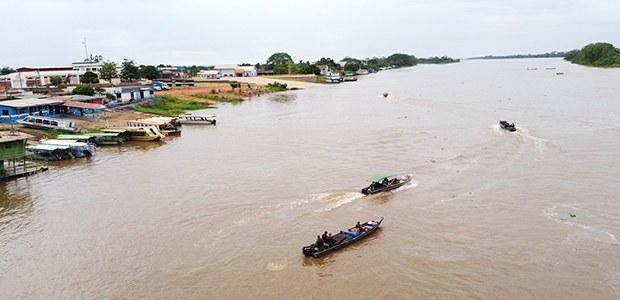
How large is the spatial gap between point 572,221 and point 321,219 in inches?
509

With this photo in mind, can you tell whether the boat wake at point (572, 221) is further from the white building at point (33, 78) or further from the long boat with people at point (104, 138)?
the white building at point (33, 78)

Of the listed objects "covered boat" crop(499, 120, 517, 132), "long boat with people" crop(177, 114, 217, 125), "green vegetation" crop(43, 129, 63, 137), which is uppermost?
"green vegetation" crop(43, 129, 63, 137)

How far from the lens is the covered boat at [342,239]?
2059 centimetres

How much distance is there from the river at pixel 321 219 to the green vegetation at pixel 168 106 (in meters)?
19.7

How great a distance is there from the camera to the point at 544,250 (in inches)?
823

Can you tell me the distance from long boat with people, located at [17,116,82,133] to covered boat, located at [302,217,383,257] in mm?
35086

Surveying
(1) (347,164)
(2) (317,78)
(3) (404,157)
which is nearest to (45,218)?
(1) (347,164)

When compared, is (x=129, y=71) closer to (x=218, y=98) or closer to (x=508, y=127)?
(x=218, y=98)

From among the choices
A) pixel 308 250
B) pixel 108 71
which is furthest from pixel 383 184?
pixel 108 71

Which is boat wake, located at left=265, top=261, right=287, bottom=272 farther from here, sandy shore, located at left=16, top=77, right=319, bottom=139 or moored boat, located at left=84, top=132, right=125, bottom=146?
sandy shore, located at left=16, top=77, right=319, bottom=139

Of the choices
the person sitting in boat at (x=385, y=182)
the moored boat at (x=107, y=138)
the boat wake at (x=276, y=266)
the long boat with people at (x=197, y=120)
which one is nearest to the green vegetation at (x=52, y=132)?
the moored boat at (x=107, y=138)

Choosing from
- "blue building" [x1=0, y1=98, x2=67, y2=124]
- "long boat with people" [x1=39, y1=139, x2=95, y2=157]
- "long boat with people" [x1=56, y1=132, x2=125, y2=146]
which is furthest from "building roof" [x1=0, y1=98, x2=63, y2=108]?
"long boat with people" [x1=39, y1=139, x2=95, y2=157]

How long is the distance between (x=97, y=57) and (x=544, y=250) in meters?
122

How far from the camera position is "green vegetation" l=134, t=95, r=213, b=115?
64306 mm
